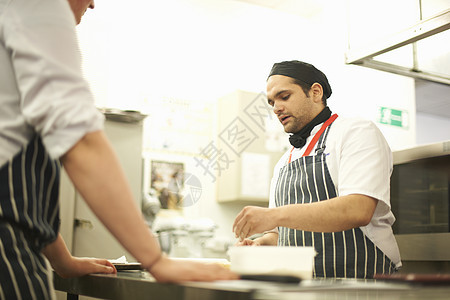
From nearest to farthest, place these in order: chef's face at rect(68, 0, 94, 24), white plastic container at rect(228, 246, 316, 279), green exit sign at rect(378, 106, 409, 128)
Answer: white plastic container at rect(228, 246, 316, 279), chef's face at rect(68, 0, 94, 24), green exit sign at rect(378, 106, 409, 128)

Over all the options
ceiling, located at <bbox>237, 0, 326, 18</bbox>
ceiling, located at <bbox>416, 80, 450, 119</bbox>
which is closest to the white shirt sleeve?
ceiling, located at <bbox>237, 0, 326, 18</bbox>

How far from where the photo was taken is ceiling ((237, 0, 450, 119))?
4742mm

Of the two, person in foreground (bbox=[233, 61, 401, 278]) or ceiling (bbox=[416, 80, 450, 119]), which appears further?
ceiling (bbox=[416, 80, 450, 119])

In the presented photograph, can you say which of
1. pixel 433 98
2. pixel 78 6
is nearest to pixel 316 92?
pixel 78 6

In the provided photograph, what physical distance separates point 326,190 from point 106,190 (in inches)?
45.0

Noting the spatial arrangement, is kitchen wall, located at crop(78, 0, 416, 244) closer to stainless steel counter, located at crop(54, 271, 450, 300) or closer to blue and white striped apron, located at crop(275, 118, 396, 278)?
blue and white striped apron, located at crop(275, 118, 396, 278)

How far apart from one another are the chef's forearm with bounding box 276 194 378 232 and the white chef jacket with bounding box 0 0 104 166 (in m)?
0.84

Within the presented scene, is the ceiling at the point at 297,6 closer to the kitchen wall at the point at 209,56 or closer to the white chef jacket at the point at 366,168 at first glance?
the kitchen wall at the point at 209,56

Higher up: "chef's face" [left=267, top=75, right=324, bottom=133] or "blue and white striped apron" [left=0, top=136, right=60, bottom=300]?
"chef's face" [left=267, top=75, right=324, bottom=133]

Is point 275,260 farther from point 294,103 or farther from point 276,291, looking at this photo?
point 294,103

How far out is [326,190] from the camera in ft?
5.79

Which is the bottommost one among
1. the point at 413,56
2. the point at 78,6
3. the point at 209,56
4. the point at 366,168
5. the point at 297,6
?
the point at 366,168

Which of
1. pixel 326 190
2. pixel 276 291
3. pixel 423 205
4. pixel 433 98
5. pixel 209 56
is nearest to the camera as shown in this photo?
Result: pixel 276 291

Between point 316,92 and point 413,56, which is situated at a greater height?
point 413,56
